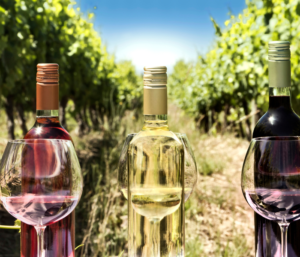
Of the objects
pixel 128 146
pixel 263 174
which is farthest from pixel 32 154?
pixel 263 174

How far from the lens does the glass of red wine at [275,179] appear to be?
1.03 m

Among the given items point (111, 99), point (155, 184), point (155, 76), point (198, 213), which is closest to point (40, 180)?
point (155, 184)

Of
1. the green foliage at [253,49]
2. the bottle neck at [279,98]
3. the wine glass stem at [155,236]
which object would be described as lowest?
the wine glass stem at [155,236]

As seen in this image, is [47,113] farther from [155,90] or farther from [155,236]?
[155,236]

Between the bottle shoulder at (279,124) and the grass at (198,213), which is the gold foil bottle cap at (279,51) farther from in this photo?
the grass at (198,213)

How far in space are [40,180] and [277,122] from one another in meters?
0.82

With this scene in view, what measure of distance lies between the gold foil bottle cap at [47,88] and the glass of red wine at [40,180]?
0.82 feet

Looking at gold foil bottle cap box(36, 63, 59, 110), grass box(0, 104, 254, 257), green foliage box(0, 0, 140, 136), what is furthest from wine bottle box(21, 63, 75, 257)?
green foliage box(0, 0, 140, 136)

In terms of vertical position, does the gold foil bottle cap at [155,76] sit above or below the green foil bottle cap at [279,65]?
below

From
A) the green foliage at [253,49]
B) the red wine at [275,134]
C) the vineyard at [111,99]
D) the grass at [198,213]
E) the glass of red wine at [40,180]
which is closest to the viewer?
the glass of red wine at [40,180]

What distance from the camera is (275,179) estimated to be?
104 cm

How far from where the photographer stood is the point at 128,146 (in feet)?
3.82

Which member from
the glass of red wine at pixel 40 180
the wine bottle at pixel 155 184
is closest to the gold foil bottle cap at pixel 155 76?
the wine bottle at pixel 155 184

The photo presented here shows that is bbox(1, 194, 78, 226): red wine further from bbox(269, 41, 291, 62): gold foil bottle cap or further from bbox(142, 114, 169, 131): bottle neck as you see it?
bbox(269, 41, 291, 62): gold foil bottle cap
